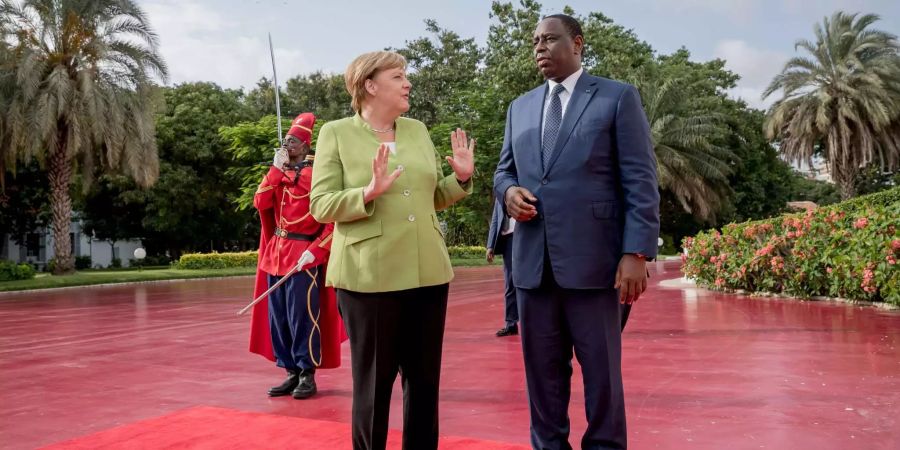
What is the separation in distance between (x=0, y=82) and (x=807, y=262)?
72.5ft

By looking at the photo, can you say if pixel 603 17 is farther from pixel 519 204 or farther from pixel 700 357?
pixel 519 204

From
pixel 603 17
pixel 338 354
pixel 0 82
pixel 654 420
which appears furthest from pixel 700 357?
pixel 603 17

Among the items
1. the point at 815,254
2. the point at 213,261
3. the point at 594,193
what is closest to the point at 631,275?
the point at 594,193

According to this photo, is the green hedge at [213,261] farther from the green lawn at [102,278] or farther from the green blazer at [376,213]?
the green blazer at [376,213]

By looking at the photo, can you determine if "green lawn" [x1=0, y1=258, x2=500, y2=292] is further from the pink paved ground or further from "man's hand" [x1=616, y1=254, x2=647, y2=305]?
"man's hand" [x1=616, y1=254, x2=647, y2=305]

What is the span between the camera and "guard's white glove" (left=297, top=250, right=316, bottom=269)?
4.89 m

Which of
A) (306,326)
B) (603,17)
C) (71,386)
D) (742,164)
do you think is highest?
(603,17)

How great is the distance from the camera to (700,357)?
6.55 meters

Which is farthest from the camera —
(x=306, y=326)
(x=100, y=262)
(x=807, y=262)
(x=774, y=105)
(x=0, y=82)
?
(x=100, y=262)

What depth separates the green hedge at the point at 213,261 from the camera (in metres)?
29.2

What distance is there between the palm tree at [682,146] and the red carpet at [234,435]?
1211 inches

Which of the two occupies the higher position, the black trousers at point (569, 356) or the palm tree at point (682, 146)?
the palm tree at point (682, 146)

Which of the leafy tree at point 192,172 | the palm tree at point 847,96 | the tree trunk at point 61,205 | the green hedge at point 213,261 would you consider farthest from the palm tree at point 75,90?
the palm tree at point 847,96

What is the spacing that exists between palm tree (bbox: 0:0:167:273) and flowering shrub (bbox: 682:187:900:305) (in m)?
17.8
